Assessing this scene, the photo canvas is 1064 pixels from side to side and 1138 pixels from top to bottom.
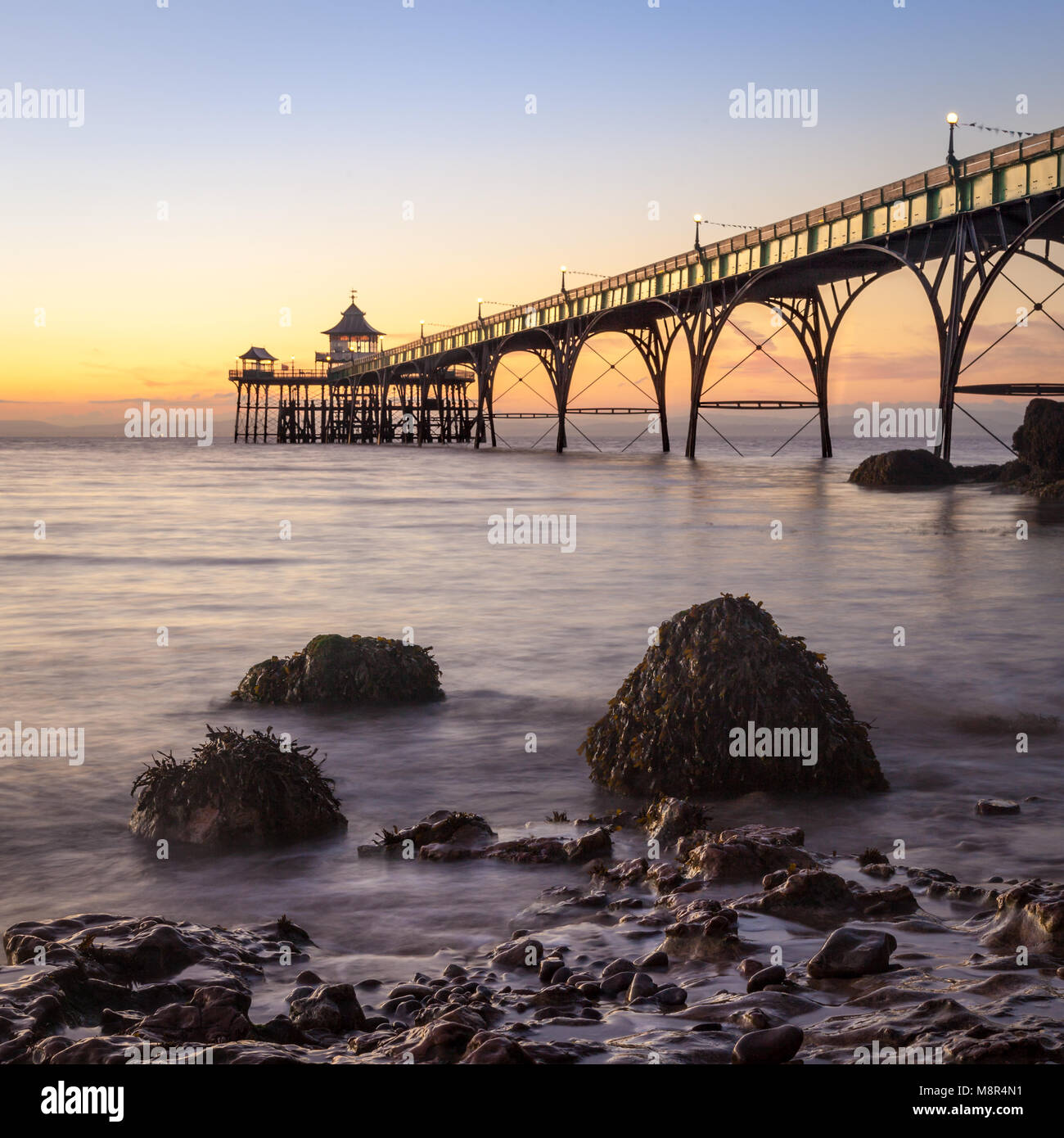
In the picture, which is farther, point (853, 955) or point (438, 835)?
point (438, 835)

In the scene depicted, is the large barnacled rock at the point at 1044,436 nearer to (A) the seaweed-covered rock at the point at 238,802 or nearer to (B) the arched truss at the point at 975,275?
(B) the arched truss at the point at 975,275

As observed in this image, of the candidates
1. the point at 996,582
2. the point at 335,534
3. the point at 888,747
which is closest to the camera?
the point at 888,747

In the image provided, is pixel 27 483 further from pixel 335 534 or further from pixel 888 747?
pixel 888 747

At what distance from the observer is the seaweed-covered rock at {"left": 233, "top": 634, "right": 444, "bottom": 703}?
29.3 ft

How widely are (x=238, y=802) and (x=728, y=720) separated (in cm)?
284

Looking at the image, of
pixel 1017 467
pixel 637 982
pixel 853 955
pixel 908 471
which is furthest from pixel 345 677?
pixel 1017 467

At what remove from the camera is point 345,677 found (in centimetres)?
899

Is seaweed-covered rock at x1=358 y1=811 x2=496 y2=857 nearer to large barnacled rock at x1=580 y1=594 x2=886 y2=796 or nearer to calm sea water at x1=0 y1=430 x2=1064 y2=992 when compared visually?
calm sea water at x1=0 y1=430 x2=1064 y2=992

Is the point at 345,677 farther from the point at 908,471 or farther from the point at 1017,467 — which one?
the point at 1017,467

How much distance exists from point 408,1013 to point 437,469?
179 feet

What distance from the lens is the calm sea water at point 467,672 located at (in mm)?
5375
